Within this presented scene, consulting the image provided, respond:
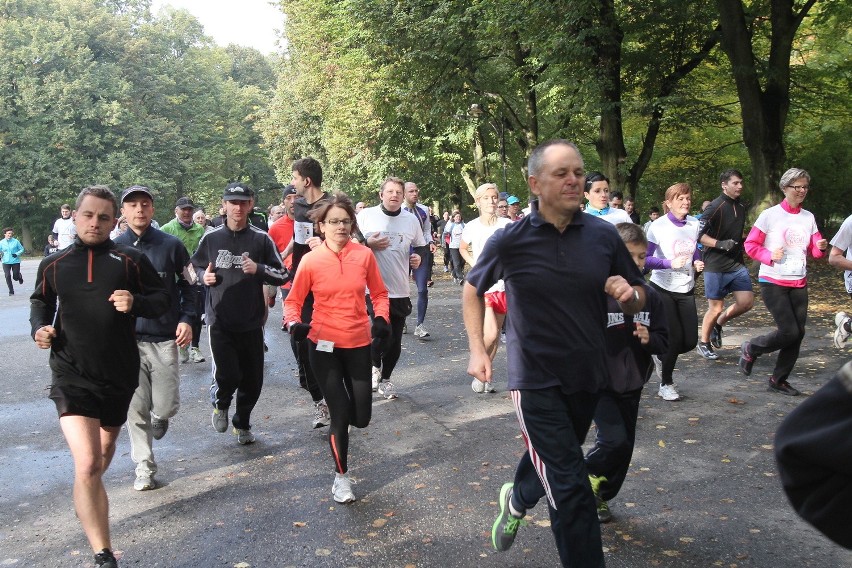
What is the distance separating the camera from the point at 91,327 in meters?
4.68

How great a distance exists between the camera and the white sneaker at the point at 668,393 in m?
8.23

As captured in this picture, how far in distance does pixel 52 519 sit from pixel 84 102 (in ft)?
203

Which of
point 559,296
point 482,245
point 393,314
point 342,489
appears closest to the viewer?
point 559,296

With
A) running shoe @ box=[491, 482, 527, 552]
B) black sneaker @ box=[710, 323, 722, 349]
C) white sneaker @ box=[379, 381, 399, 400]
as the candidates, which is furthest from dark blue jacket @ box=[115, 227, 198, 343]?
black sneaker @ box=[710, 323, 722, 349]

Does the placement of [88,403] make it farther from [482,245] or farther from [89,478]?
[482,245]

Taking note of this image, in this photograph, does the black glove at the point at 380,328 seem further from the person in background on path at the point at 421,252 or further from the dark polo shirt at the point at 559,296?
Result: the person in background on path at the point at 421,252

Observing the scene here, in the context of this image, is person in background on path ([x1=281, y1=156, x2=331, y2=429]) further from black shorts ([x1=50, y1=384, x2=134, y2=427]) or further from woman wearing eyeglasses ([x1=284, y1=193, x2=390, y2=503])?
black shorts ([x1=50, y1=384, x2=134, y2=427])

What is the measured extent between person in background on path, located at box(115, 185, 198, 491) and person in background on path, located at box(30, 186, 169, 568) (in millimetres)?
1135

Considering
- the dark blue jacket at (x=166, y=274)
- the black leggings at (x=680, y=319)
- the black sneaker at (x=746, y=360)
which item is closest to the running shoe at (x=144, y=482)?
the dark blue jacket at (x=166, y=274)

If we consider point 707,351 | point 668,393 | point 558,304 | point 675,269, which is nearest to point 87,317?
point 558,304

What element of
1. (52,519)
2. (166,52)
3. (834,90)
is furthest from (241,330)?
(166,52)

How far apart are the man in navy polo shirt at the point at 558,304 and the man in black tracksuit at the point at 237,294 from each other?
3.29 metres

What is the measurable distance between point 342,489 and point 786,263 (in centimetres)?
513

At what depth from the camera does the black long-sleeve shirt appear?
462cm
